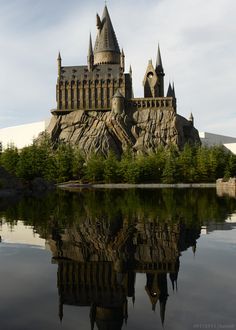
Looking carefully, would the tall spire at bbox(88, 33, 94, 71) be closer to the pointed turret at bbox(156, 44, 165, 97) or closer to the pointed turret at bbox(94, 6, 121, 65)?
the pointed turret at bbox(94, 6, 121, 65)

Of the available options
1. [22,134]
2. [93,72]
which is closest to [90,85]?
[93,72]

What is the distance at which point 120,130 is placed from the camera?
116062 mm

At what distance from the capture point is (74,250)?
1483cm

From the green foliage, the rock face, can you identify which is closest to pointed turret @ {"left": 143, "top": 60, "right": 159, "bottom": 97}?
the rock face

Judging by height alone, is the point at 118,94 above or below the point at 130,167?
above

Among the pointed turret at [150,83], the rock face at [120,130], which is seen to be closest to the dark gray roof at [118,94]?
the rock face at [120,130]

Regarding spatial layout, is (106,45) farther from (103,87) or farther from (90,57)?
(103,87)

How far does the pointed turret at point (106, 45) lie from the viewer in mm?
133875

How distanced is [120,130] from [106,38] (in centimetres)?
3822

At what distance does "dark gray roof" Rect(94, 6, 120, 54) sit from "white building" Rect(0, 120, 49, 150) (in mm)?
35515

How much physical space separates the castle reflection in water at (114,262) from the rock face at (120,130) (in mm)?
93985

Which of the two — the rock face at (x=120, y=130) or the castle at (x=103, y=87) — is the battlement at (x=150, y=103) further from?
the rock face at (x=120, y=130)

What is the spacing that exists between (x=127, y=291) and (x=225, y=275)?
3090 millimetres

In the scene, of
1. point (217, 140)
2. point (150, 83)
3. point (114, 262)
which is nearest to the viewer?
point (114, 262)
